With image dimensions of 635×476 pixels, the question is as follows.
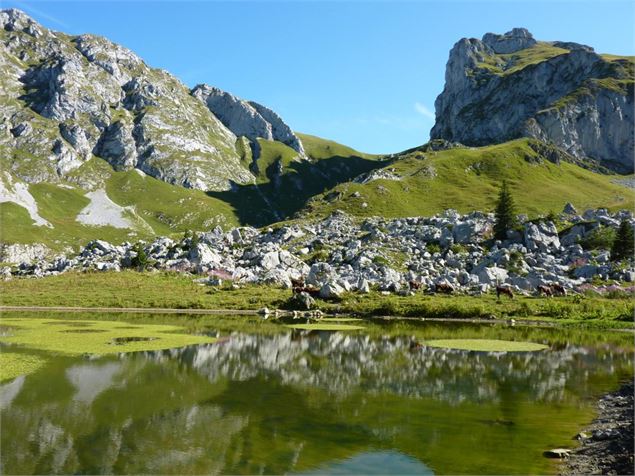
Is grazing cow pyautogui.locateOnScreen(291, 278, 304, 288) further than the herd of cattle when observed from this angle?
Yes

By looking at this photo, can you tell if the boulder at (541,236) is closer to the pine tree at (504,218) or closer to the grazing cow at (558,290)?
the pine tree at (504,218)

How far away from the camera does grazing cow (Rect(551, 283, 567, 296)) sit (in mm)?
76375

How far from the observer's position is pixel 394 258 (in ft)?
344

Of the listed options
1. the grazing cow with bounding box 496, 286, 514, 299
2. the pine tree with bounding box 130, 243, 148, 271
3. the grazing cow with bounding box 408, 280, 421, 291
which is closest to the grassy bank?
the grazing cow with bounding box 496, 286, 514, 299

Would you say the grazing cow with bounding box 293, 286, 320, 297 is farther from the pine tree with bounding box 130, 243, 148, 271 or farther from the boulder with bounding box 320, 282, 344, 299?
the pine tree with bounding box 130, 243, 148, 271

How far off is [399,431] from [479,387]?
33.9 ft

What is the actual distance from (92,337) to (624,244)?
91.4 metres

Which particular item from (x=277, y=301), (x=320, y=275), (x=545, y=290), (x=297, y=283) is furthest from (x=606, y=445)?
(x=320, y=275)

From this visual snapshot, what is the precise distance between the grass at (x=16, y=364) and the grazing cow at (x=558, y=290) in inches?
2832

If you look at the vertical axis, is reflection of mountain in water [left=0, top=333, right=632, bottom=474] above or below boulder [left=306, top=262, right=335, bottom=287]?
below

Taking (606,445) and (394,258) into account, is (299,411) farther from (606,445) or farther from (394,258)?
(394,258)

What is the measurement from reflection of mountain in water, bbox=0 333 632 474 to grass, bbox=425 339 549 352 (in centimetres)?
295

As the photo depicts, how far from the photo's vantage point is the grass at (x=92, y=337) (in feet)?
124

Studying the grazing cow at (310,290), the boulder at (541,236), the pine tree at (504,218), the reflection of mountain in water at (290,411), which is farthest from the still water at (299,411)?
the pine tree at (504,218)
